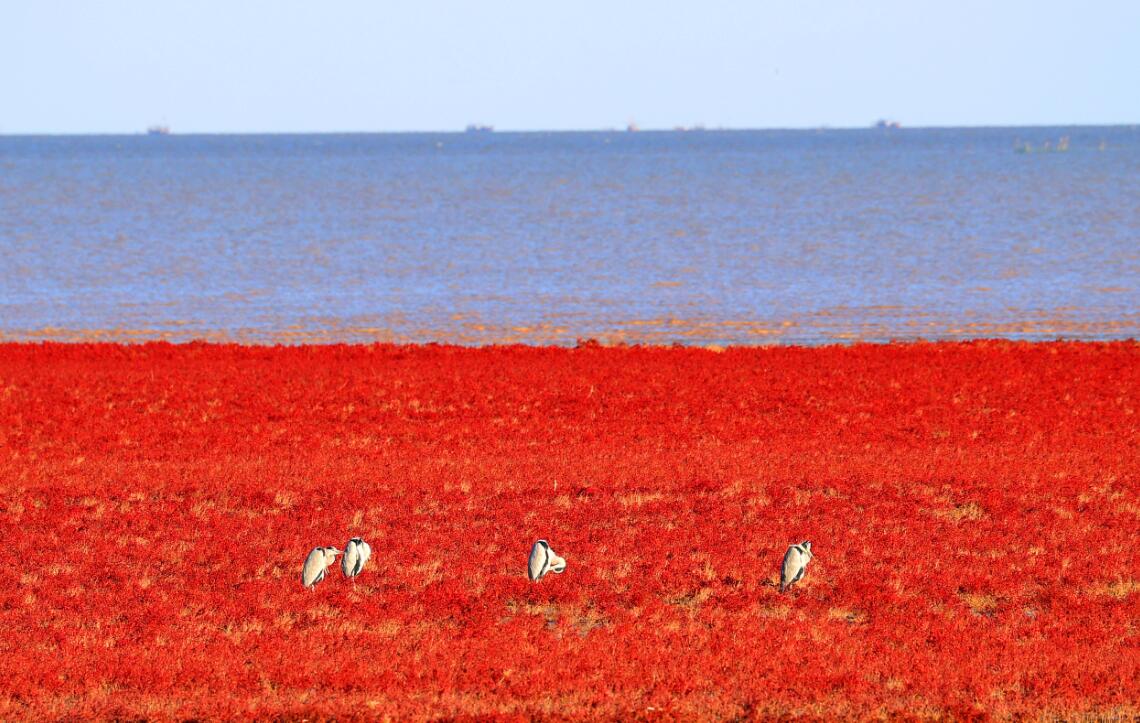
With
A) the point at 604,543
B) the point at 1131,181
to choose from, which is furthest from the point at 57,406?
the point at 1131,181

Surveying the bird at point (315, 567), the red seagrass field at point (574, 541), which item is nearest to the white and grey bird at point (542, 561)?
the red seagrass field at point (574, 541)

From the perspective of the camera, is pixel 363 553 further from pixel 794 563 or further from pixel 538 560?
pixel 794 563

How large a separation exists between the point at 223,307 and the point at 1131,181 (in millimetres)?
101353

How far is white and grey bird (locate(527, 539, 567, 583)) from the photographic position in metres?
12.3

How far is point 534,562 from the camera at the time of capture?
487 inches

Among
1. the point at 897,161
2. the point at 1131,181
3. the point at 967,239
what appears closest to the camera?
the point at 967,239

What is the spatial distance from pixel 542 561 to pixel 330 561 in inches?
74.2

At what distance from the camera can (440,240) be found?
69.9 meters

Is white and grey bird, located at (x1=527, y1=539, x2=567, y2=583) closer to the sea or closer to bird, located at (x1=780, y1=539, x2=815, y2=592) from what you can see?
bird, located at (x1=780, y1=539, x2=815, y2=592)

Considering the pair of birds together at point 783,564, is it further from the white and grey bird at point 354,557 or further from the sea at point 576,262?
the sea at point 576,262

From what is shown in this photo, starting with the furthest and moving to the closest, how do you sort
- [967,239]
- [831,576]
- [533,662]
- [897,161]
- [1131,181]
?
[897,161] → [1131,181] → [967,239] → [831,576] → [533,662]

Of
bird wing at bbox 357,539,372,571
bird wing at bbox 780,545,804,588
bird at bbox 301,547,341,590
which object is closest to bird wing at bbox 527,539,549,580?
bird wing at bbox 357,539,372,571

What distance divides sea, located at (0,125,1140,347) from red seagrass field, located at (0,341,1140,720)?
11.5m

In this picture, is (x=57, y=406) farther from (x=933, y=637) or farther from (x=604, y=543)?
(x=933, y=637)
